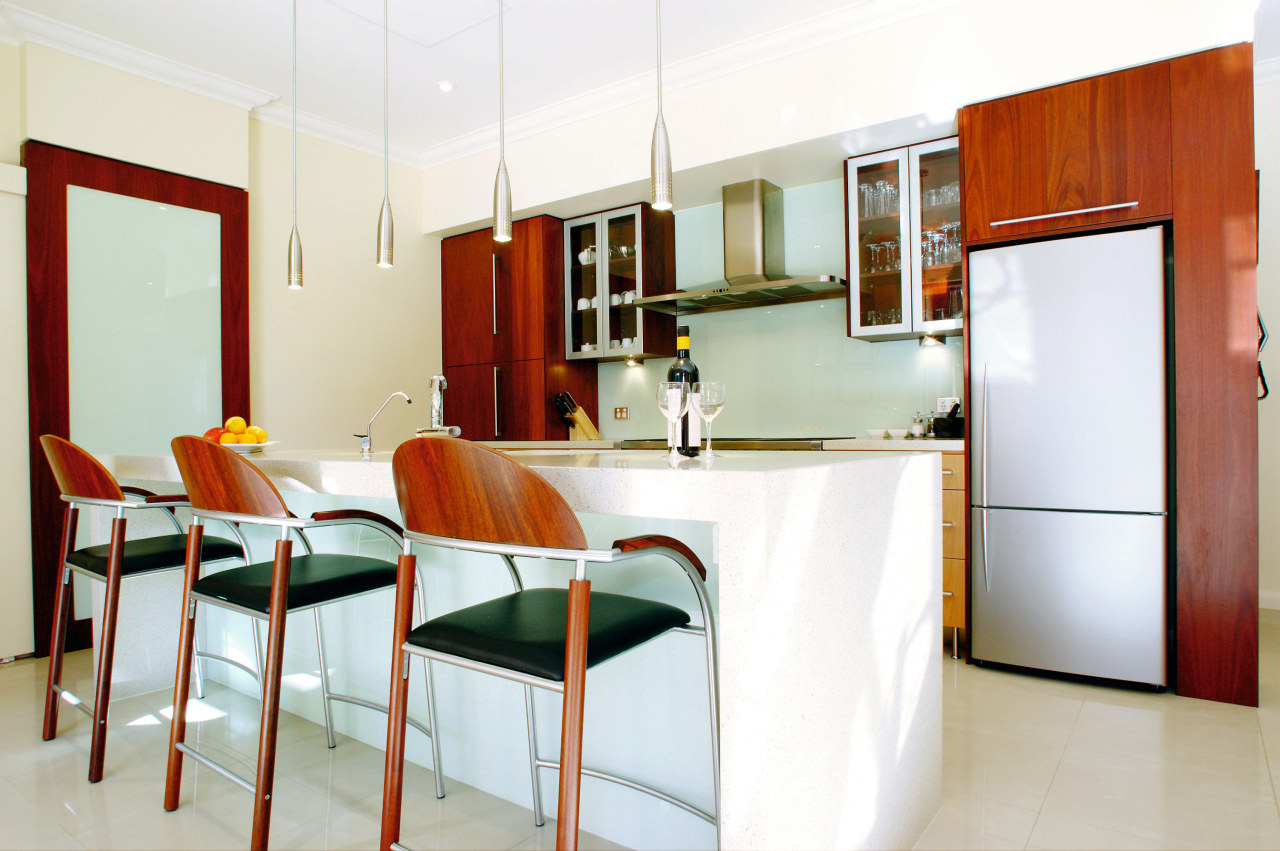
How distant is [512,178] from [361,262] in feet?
3.45

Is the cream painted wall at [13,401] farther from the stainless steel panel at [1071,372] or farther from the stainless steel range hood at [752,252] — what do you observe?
the stainless steel panel at [1071,372]

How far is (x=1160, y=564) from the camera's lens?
2.60 metres

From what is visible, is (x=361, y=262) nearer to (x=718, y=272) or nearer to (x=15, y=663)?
(x=718, y=272)

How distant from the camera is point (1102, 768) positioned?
2039 mm

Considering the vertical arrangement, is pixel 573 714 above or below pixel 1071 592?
above

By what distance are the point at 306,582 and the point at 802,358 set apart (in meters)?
3.04

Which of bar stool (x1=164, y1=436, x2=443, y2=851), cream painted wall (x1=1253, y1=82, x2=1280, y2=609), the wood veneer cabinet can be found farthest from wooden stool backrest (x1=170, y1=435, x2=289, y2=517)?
cream painted wall (x1=1253, y1=82, x2=1280, y2=609)

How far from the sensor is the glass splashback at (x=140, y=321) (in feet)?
11.1

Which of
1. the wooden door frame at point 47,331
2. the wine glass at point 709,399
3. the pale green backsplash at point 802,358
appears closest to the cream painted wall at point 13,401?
the wooden door frame at point 47,331

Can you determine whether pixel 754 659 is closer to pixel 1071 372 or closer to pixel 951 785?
pixel 951 785

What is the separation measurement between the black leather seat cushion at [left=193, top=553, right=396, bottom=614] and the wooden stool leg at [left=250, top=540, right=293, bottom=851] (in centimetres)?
5

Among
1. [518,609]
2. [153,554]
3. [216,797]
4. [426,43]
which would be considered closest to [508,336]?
[426,43]

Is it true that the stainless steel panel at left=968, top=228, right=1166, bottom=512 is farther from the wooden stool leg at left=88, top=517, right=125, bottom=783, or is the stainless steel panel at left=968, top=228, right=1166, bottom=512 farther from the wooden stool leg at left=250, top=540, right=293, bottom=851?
the wooden stool leg at left=88, top=517, right=125, bottom=783

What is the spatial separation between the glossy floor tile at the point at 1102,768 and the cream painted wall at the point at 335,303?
329 cm
